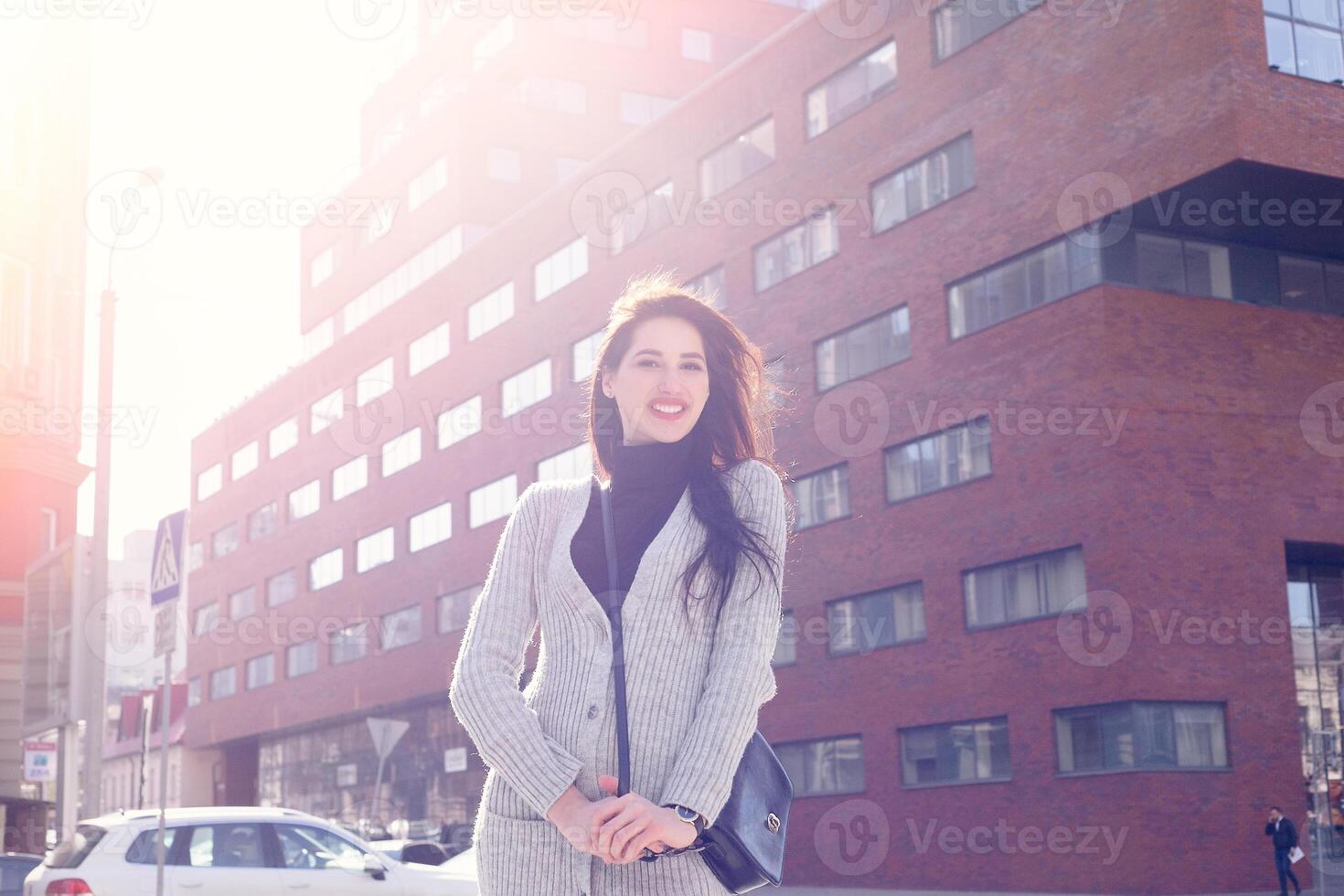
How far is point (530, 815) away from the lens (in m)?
2.64

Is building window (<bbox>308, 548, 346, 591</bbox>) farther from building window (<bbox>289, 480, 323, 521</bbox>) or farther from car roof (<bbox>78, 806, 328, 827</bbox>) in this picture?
car roof (<bbox>78, 806, 328, 827</bbox>)

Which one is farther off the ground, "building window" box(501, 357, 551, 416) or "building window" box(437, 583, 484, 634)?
"building window" box(501, 357, 551, 416)

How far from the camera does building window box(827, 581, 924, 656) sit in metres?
29.9

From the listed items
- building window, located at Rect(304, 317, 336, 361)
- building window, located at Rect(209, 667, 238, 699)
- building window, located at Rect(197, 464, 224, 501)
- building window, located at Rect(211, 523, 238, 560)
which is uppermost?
building window, located at Rect(304, 317, 336, 361)

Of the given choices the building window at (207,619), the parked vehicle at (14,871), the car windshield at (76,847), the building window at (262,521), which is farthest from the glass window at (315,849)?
the building window at (207,619)

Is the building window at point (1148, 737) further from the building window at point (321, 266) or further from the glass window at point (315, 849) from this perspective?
the building window at point (321, 266)

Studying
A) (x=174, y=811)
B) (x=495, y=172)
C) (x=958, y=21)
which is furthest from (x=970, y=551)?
(x=495, y=172)

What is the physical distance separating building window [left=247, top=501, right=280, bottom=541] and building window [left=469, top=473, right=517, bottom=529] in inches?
673

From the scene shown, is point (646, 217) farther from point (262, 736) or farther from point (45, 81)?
point (262, 736)

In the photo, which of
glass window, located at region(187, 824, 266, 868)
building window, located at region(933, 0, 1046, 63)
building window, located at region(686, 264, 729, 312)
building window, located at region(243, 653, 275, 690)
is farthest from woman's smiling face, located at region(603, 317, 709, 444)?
building window, located at region(243, 653, 275, 690)

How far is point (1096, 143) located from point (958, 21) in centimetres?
487

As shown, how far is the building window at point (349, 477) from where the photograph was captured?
54.8 metres

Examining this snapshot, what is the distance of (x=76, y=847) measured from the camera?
12.6 meters

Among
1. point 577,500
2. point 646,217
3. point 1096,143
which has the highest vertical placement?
point 646,217
